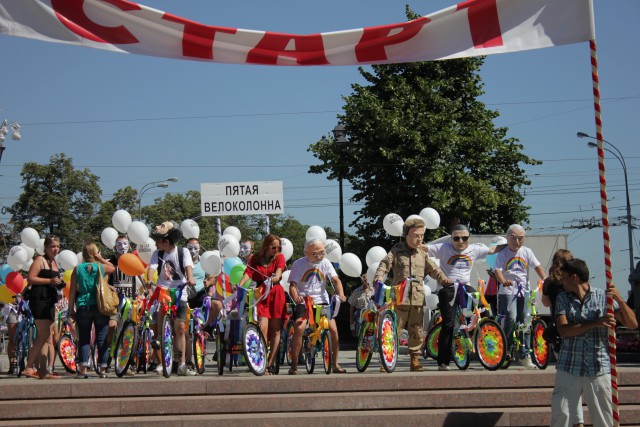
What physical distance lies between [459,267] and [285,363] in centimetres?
434

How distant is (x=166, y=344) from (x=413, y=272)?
328cm

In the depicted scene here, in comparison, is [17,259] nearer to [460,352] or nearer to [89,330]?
[89,330]

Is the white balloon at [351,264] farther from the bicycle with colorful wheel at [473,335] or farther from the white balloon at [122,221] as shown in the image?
the bicycle with colorful wheel at [473,335]

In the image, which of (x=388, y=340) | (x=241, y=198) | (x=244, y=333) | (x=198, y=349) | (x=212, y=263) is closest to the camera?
(x=244, y=333)

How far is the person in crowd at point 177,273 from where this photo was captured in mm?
12273

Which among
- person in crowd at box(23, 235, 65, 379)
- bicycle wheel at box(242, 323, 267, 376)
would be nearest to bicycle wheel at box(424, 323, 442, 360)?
bicycle wheel at box(242, 323, 267, 376)

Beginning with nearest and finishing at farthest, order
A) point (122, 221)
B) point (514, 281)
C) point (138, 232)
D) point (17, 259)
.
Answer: point (514, 281)
point (138, 232)
point (17, 259)
point (122, 221)

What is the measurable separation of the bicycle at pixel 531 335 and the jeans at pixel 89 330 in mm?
5233

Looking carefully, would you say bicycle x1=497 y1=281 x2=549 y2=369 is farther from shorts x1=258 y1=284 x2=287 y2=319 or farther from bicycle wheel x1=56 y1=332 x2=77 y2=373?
bicycle wheel x1=56 y1=332 x2=77 y2=373

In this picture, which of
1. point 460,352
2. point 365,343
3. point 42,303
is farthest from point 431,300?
point 42,303

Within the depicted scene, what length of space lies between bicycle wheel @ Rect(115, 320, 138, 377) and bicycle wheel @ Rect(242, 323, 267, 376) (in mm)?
1652

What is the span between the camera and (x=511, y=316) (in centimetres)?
1315

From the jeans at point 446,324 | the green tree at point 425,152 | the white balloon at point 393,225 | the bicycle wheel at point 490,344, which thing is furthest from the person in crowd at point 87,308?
the green tree at point 425,152

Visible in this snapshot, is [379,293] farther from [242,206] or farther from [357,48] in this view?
[242,206]
